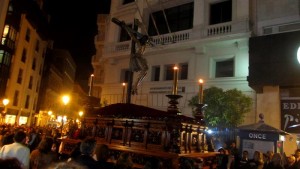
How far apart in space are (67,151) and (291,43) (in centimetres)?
1316

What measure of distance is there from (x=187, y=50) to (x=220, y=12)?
3636mm

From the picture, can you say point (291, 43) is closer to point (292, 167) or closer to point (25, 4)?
point (292, 167)

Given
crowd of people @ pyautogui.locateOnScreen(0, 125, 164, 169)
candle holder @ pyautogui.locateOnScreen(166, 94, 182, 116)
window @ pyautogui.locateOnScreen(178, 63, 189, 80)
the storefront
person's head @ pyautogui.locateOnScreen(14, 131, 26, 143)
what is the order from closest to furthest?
crowd of people @ pyautogui.locateOnScreen(0, 125, 164, 169) → person's head @ pyautogui.locateOnScreen(14, 131, 26, 143) → candle holder @ pyautogui.locateOnScreen(166, 94, 182, 116) → the storefront → window @ pyautogui.locateOnScreen(178, 63, 189, 80)

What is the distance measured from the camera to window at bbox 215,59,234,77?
1881 centimetres

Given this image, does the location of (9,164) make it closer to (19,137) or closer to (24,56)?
(19,137)

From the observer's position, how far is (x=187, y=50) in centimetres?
2053

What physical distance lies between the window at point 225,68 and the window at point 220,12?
9.80ft

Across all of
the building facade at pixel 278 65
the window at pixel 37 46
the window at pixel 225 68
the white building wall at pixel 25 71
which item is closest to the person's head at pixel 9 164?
the building facade at pixel 278 65

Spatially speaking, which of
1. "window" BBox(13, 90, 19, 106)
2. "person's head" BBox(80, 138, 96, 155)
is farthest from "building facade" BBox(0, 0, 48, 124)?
"person's head" BBox(80, 138, 96, 155)

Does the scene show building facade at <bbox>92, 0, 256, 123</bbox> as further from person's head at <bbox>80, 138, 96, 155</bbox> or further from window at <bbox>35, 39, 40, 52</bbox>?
window at <bbox>35, 39, 40, 52</bbox>

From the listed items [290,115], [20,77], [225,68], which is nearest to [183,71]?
[225,68]

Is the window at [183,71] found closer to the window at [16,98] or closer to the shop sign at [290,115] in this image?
the shop sign at [290,115]

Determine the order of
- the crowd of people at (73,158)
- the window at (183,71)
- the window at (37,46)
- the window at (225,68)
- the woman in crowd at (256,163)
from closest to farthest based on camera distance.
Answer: the crowd of people at (73,158)
the woman in crowd at (256,163)
the window at (225,68)
the window at (183,71)
the window at (37,46)

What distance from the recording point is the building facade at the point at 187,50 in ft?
59.0
